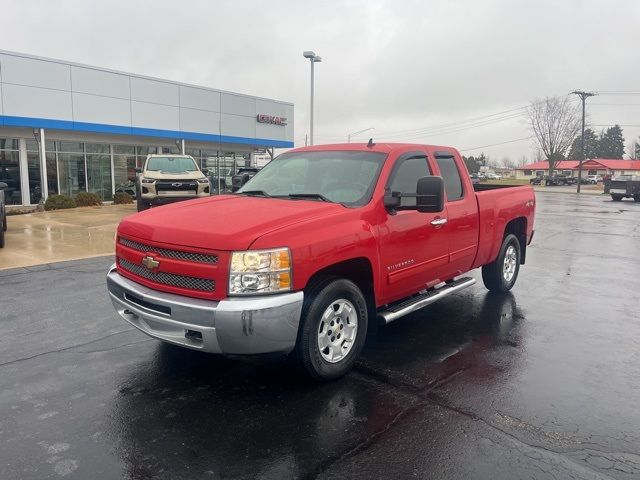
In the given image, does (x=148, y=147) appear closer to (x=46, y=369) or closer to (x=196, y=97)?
(x=196, y=97)

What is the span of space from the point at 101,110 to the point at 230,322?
23.1m

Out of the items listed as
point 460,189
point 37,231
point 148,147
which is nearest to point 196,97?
point 148,147

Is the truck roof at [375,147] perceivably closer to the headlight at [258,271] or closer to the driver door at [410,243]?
the driver door at [410,243]

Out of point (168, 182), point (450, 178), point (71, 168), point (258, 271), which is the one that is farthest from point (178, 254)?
point (71, 168)

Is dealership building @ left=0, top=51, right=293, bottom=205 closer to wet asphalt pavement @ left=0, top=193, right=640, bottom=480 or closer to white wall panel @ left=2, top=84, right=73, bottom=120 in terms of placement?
white wall panel @ left=2, top=84, right=73, bottom=120

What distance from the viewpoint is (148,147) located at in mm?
27297

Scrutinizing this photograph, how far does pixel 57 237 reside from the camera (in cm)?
1236

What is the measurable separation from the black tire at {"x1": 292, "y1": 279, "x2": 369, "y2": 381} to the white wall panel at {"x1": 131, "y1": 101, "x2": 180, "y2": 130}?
23456mm

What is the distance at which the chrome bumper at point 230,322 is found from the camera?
353cm

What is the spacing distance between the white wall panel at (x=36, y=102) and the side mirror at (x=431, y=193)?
2132 cm

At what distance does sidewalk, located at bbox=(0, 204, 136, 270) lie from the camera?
31.9 ft

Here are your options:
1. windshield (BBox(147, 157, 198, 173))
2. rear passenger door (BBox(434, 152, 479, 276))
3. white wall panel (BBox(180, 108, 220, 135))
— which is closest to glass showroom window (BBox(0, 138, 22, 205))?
white wall panel (BBox(180, 108, 220, 135))

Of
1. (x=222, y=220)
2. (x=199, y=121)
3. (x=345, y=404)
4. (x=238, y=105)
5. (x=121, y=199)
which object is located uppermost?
(x=238, y=105)

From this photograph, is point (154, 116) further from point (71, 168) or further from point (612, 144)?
point (612, 144)
